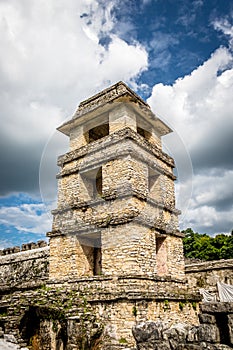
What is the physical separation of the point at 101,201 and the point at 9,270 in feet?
35.7

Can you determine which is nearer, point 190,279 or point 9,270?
point 190,279

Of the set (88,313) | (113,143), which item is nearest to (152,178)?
(113,143)

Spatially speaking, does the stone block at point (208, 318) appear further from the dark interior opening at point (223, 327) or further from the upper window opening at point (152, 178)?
the upper window opening at point (152, 178)

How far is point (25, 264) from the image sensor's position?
18953 mm

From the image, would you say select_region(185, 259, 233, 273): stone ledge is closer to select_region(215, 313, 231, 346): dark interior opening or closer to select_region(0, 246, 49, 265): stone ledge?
select_region(0, 246, 49, 265): stone ledge

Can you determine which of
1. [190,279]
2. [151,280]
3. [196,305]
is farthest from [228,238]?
[151,280]

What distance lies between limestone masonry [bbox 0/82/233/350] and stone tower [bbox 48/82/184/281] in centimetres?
4

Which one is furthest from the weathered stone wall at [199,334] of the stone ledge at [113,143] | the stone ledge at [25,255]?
the stone ledge at [25,255]

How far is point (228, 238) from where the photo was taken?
1156 inches

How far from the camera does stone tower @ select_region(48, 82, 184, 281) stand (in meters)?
11.0

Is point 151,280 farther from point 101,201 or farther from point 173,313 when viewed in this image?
point 101,201

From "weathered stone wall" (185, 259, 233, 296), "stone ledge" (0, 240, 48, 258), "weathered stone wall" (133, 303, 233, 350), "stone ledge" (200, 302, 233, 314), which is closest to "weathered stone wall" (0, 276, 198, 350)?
"weathered stone wall" (133, 303, 233, 350)

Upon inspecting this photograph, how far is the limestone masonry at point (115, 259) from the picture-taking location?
8.64 m

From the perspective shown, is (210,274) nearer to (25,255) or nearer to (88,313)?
(88,313)
